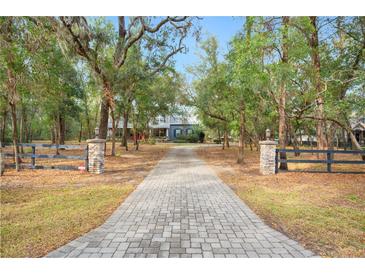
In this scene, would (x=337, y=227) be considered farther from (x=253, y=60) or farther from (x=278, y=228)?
(x=253, y=60)

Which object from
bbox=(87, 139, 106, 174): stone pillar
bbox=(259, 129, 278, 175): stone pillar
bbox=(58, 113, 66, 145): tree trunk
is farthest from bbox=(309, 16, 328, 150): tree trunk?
bbox=(58, 113, 66, 145): tree trunk

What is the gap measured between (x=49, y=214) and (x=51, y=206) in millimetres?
501

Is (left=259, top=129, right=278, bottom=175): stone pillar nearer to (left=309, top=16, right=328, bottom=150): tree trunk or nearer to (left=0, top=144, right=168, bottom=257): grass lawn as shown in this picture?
(left=309, top=16, right=328, bottom=150): tree trunk

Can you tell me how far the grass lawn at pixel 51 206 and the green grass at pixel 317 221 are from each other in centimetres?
299

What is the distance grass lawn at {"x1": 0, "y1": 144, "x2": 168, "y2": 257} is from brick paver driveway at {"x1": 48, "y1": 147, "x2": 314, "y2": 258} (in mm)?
285

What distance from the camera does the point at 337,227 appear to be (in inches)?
142

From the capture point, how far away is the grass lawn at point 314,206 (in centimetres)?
313

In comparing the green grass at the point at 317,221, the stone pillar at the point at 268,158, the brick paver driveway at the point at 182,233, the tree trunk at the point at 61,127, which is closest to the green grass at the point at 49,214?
the brick paver driveway at the point at 182,233

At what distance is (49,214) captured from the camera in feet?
13.2

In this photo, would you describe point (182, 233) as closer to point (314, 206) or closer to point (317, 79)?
point (314, 206)

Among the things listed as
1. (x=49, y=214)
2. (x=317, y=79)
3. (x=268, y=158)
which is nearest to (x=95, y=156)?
(x=49, y=214)

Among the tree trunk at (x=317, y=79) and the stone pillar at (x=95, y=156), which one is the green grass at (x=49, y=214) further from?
the tree trunk at (x=317, y=79)
